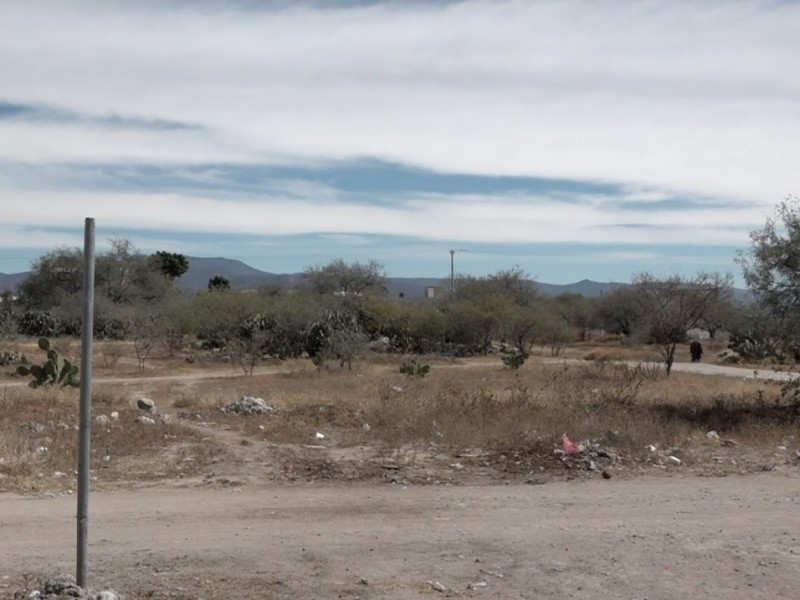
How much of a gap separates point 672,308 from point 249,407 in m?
22.9

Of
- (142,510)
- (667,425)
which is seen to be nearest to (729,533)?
(142,510)

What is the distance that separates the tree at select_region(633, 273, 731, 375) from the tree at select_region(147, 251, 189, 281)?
47.7 m

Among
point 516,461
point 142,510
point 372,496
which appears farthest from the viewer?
point 516,461

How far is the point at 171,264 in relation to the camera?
269 feet

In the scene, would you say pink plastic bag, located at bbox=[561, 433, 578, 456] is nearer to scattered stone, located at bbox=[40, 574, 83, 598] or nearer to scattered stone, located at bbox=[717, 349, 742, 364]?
scattered stone, located at bbox=[40, 574, 83, 598]

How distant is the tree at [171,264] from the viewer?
7775 cm

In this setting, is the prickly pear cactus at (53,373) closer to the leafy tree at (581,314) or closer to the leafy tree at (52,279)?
the leafy tree at (52,279)

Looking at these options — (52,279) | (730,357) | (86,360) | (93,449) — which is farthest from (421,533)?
(52,279)

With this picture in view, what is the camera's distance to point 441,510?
8961 millimetres

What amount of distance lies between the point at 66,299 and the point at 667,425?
53095 millimetres

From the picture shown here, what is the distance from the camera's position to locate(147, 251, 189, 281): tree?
7775 cm

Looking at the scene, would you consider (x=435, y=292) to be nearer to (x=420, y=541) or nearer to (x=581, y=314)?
(x=581, y=314)

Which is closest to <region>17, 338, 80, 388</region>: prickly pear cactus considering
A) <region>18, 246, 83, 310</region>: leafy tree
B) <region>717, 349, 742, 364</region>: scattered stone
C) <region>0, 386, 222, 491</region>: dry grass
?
<region>0, 386, 222, 491</region>: dry grass

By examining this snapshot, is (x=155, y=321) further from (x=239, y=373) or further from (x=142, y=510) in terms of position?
(x=142, y=510)
